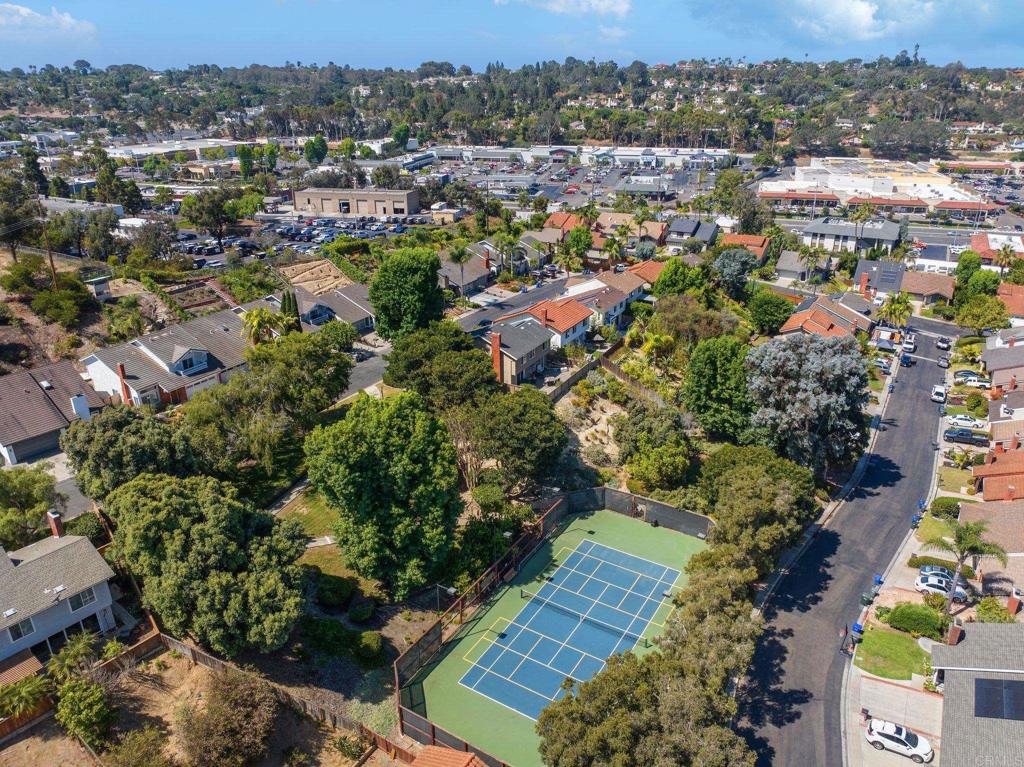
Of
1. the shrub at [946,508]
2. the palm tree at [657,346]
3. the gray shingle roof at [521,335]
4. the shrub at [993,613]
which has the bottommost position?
the shrub at [993,613]

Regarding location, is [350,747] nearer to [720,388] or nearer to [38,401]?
[720,388]

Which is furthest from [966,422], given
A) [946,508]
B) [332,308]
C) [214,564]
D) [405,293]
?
[332,308]

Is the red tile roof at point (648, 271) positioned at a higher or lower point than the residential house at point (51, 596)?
higher

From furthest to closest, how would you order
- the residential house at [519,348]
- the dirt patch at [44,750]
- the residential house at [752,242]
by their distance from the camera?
the residential house at [752,242] → the residential house at [519,348] → the dirt patch at [44,750]

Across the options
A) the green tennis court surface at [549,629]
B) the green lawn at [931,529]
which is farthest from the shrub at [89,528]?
the green lawn at [931,529]

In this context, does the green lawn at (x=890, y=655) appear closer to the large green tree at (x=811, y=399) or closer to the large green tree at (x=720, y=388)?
the large green tree at (x=811, y=399)

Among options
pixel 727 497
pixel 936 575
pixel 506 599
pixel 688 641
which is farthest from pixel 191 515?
pixel 936 575
